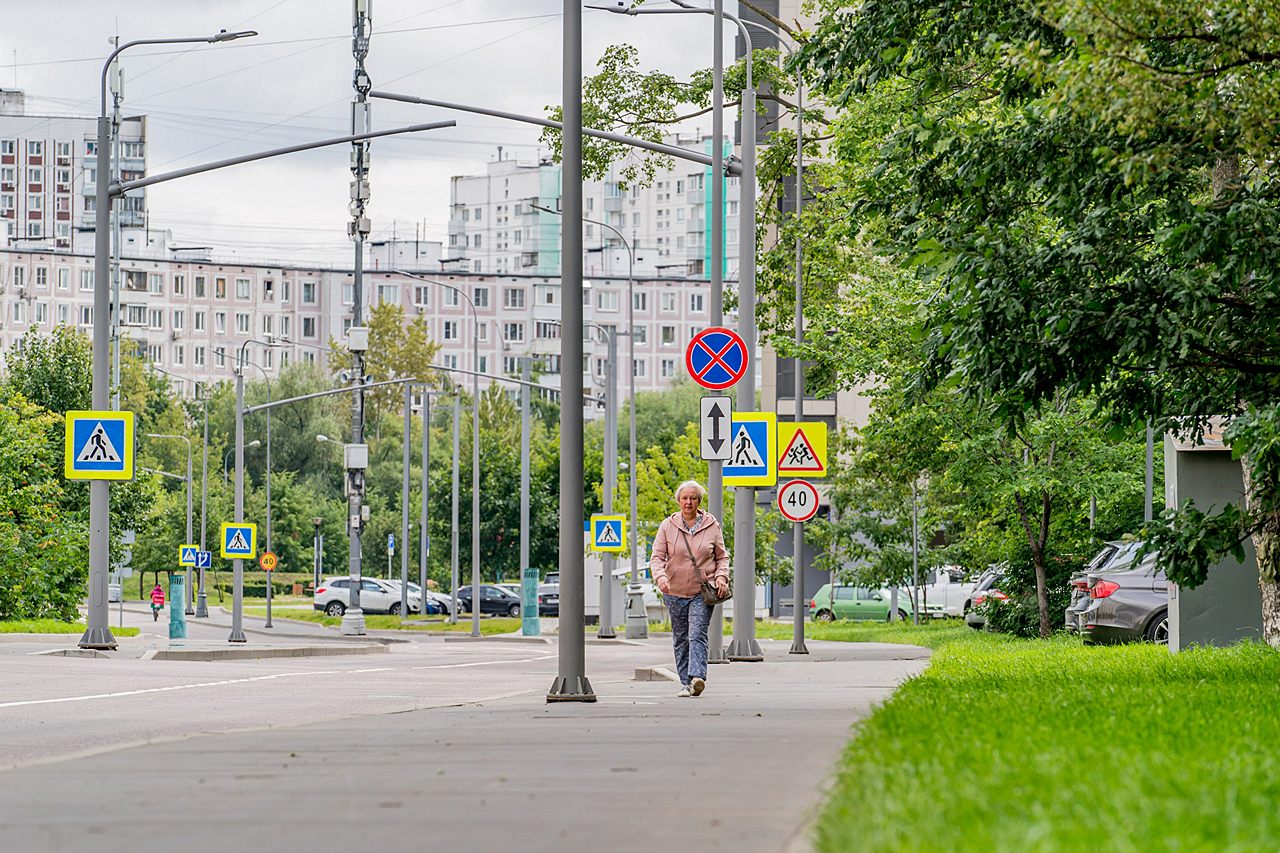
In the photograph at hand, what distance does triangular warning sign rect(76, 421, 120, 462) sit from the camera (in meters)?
→ 26.5

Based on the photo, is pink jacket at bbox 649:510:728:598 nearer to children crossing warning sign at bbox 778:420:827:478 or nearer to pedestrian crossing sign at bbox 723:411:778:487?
pedestrian crossing sign at bbox 723:411:778:487

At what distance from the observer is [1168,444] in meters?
20.8

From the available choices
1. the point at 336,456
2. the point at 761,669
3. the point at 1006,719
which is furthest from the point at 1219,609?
the point at 336,456

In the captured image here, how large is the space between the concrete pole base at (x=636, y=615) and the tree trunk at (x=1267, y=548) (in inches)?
1123

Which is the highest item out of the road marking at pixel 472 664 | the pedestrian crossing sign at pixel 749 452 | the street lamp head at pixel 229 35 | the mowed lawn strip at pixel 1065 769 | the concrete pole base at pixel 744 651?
the street lamp head at pixel 229 35

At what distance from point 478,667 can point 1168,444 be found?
12.2 m

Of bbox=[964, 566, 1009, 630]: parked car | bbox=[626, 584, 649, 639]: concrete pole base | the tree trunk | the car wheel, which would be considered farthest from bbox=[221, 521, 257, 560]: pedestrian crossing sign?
the tree trunk

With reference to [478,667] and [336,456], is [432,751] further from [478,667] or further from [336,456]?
[336,456]

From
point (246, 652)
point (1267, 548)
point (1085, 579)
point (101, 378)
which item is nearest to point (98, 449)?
point (101, 378)

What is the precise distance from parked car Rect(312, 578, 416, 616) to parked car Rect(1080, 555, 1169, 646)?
4946cm

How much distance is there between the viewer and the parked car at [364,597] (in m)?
72.1

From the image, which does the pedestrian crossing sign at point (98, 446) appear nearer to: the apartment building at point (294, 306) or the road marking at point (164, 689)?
the road marking at point (164, 689)

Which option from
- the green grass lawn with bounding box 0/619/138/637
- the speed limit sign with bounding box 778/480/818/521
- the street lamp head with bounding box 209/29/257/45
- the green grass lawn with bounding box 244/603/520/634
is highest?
the street lamp head with bounding box 209/29/257/45

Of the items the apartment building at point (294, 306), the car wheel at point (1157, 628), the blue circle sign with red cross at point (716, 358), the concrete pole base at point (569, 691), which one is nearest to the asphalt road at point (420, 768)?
the concrete pole base at point (569, 691)
